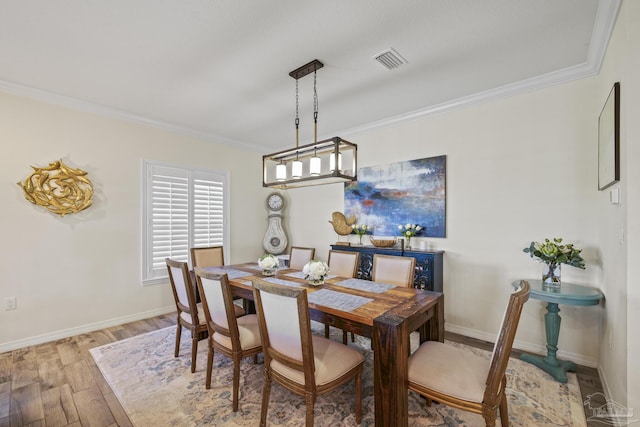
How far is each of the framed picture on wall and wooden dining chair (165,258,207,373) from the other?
3243 mm

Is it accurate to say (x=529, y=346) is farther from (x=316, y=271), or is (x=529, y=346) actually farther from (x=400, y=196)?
(x=316, y=271)

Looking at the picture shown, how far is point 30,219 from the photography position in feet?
10.0

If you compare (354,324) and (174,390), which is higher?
(354,324)

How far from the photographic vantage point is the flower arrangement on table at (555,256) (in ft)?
7.95

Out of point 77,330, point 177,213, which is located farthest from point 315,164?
point 77,330

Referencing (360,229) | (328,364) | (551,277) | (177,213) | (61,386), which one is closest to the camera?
(328,364)

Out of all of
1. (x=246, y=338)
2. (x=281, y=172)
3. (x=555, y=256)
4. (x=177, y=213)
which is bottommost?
(x=246, y=338)

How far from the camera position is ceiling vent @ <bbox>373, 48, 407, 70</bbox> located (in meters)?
2.36

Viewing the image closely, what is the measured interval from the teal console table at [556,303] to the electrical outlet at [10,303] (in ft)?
16.0

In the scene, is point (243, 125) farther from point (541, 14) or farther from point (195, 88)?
point (541, 14)

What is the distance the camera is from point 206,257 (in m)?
3.63

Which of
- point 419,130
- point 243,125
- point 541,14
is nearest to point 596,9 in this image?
point 541,14

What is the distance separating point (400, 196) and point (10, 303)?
4.58 m

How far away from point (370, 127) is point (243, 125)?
189cm
